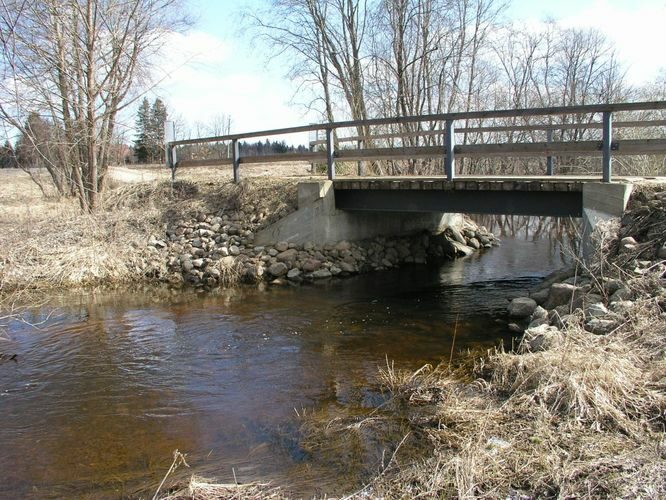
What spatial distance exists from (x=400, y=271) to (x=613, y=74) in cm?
2197

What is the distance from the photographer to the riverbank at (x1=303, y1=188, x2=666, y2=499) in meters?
4.01

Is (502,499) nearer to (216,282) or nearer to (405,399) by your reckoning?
(405,399)

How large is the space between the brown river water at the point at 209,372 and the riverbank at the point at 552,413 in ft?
1.48

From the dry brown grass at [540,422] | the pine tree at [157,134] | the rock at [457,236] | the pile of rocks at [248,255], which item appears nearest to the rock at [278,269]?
the pile of rocks at [248,255]

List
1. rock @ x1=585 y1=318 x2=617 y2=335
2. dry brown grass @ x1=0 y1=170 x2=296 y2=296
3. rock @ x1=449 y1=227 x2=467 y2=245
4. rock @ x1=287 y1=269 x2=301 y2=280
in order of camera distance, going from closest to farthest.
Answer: rock @ x1=585 y1=318 x2=617 y2=335 < dry brown grass @ x1=0 y1=170 x2=296 y2=296 < rock @ x1=287 y1=269 x2=301 y2=280 < rock @ x1=449 y1=227 x2=467 y2=245

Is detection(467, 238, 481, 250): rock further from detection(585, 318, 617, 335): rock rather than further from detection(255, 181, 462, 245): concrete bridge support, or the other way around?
detection(585, 318, 617, 335): rock

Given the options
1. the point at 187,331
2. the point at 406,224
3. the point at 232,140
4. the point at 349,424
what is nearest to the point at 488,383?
the point at 349,424

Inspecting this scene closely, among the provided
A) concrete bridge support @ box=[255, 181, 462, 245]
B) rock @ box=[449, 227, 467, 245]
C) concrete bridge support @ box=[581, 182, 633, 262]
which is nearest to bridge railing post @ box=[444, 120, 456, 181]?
concrete bridge support @ box=[581, 182, 633, 262]

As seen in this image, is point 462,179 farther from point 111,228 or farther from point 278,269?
point 111,228

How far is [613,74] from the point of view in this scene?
29453 mm

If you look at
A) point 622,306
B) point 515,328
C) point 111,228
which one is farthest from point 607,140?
point 111,228

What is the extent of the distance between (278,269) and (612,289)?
297 inches

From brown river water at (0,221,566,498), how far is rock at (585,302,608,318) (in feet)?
4.44

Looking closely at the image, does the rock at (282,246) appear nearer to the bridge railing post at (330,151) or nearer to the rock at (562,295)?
the bridge railing post at (330,151)
